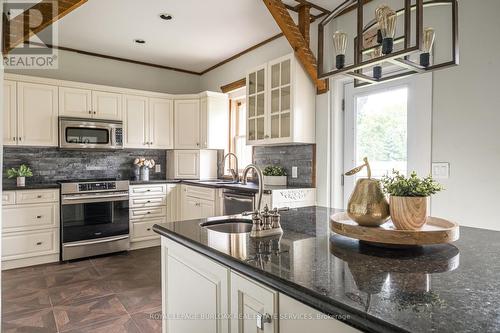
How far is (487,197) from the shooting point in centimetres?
221

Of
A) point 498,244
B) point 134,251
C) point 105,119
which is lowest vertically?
point 134,251

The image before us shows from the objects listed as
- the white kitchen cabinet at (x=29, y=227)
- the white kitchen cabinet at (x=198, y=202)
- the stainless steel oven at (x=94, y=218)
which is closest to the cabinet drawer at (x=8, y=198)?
the white kitchen cabinet at (x=29, y=227)

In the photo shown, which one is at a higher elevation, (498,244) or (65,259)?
(498,244)

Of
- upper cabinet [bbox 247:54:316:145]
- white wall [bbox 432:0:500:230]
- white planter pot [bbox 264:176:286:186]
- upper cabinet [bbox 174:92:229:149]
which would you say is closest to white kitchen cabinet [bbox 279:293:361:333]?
white wall [bbox 432:0:500:230]

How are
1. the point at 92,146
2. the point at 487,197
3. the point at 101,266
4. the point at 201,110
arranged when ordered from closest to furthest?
the point at 487,197 → the point at 101,266 → the point at 92,146 → the point at 201,110

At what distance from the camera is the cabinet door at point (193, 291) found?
1201 millimetres

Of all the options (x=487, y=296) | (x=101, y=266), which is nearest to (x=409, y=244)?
(x=487, y=296)

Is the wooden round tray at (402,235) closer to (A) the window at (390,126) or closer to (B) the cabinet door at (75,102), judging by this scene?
(A) the window at (390,126)

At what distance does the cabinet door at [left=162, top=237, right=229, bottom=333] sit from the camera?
1.20m

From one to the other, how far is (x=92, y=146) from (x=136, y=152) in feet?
2.64

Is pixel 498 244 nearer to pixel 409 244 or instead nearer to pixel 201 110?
pixel 409 244

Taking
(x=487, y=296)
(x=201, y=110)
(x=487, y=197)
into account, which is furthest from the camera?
(x=201, y=110)

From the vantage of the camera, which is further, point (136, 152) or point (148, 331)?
point (136, 152)

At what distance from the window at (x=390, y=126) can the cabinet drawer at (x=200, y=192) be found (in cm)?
161
